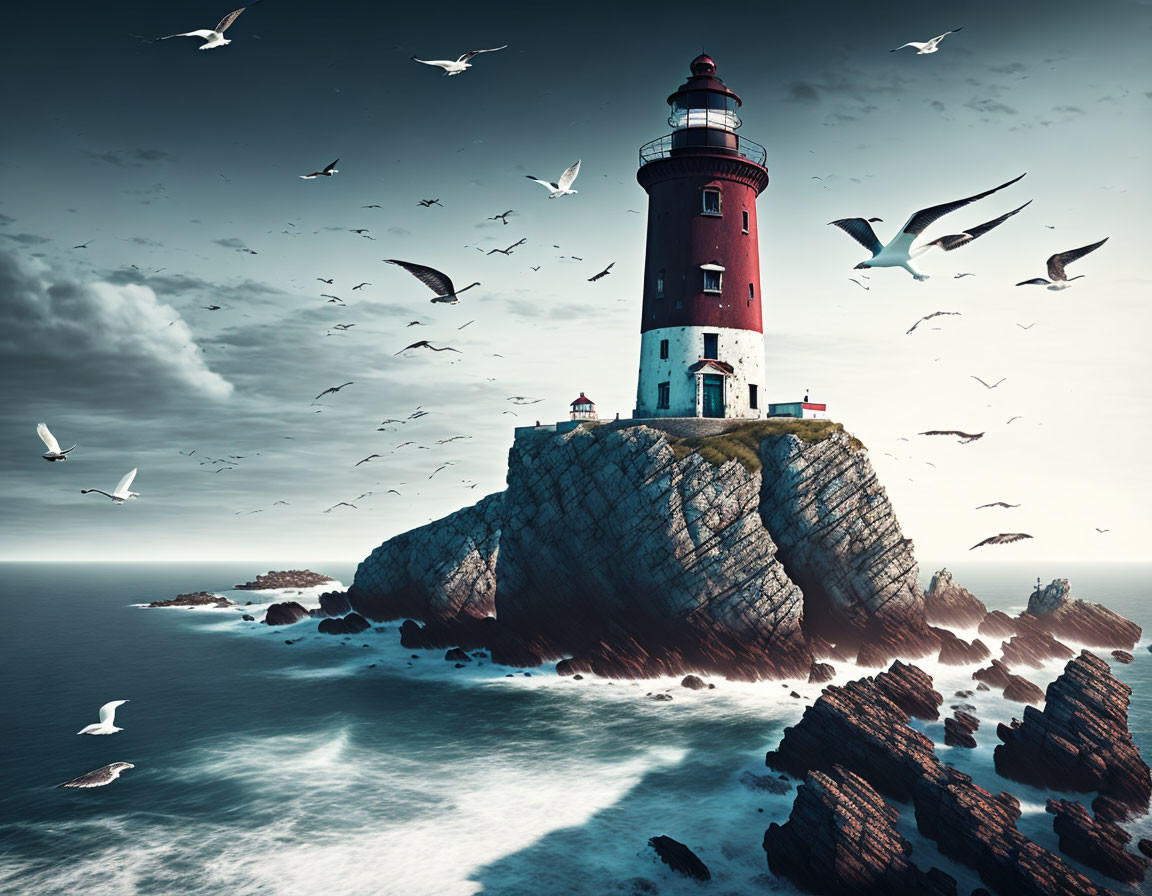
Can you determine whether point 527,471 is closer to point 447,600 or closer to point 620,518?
point 620,518

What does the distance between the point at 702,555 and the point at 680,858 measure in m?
19.4

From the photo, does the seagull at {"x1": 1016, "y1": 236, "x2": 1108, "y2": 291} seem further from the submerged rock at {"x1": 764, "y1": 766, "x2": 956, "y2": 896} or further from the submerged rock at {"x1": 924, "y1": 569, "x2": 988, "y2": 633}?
the submerged rock at {"x1": 924, "y1": 569, "x2": 988, "y2": 633}

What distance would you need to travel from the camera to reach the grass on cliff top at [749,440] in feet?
135

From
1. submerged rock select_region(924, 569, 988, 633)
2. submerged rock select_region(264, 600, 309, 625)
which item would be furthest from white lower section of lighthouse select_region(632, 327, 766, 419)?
submerged rock select_region(264, 600, 309, 625)

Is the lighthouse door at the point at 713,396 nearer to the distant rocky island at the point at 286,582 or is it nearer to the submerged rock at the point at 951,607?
the submerged rock at the point at 951,607

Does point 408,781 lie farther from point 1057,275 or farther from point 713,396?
point 713,396

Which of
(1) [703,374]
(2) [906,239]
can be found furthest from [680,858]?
(1) [703,374]

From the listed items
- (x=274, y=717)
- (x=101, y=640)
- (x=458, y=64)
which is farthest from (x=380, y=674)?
(x=101, y=640)

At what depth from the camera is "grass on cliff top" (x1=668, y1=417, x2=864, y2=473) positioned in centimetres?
4103

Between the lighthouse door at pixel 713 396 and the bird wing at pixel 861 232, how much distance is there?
28810mm

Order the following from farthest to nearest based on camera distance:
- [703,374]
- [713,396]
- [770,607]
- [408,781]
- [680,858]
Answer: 1. [713,396]
2. [703,374]
3. [770,607]
4. [408,781]
5. [680,858]

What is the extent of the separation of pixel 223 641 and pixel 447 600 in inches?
824

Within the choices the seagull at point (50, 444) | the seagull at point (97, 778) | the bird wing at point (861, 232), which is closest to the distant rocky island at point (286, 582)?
the seagull at point (97, 778)

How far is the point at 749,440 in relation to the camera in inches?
1679
